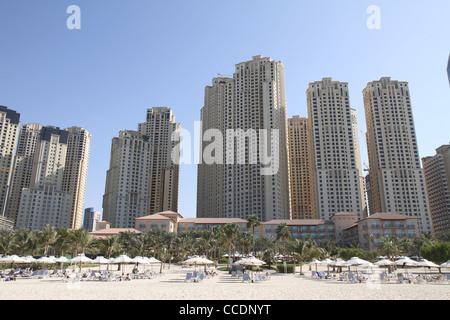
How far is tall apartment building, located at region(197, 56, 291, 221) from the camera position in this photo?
124812 millimetres

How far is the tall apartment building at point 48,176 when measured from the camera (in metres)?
141

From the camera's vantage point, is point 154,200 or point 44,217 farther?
point 154,200

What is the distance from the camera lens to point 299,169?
161 metres

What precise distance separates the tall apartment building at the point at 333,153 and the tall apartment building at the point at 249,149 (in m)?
12.4

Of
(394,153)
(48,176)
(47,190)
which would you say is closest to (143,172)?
(47,190)

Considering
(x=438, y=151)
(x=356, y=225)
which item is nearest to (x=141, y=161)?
(x=356, y=225)

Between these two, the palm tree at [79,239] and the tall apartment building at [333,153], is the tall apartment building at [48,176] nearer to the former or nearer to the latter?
the palm tree at [79,239]

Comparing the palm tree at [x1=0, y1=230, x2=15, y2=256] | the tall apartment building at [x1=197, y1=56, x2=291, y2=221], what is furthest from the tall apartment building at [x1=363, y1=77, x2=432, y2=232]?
the palm tree at [x1=0, y1=230, x2=15, y2=256]

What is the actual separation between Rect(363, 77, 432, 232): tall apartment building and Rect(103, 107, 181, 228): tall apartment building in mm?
95482

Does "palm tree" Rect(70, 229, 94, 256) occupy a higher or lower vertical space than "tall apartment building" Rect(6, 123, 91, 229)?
lower

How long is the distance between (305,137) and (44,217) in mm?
122979

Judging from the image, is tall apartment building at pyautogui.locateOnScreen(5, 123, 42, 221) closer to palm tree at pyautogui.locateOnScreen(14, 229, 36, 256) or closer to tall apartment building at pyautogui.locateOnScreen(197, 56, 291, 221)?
tall apartment building at pyautogui.locateOnScreen(197, 56, 291, 221)

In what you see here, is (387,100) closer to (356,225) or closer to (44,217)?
(356,225)
